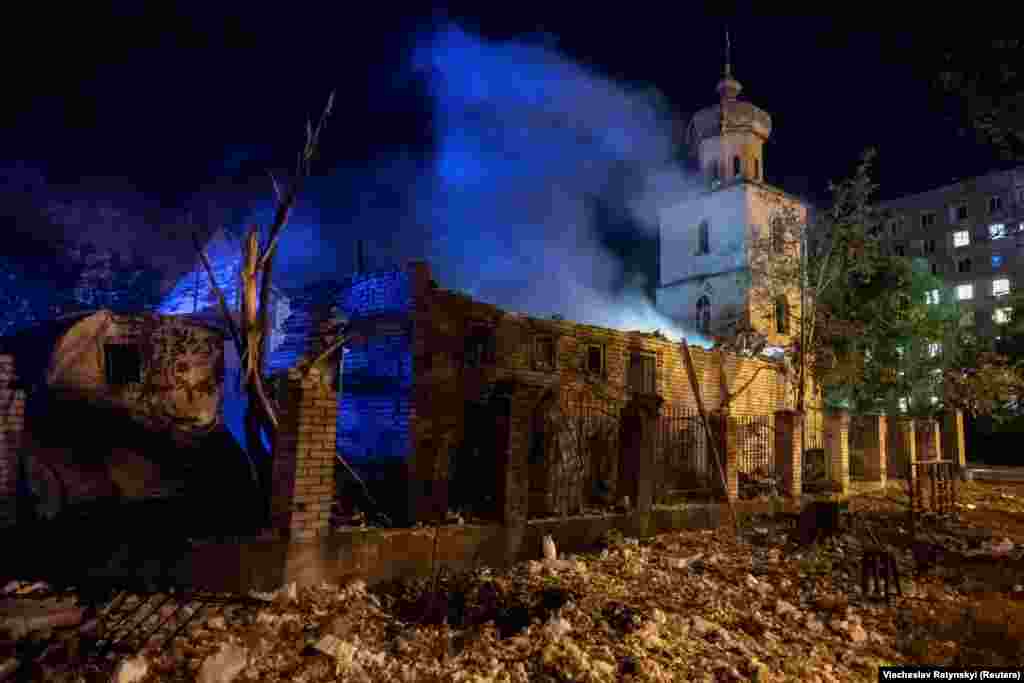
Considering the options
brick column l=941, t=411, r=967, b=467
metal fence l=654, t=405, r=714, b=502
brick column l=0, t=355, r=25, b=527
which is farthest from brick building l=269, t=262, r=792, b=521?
brick column l=941, t=411, r=967, b=467

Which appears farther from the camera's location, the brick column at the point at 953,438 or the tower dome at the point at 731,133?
the tower dome at the point at 731,133

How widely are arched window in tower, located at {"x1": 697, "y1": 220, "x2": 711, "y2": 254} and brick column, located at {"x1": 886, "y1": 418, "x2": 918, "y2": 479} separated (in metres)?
14.2

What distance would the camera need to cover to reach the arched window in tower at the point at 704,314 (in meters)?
30.0

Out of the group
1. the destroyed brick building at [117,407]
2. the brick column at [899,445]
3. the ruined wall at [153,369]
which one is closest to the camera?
the destroyed brick building at [117,407]

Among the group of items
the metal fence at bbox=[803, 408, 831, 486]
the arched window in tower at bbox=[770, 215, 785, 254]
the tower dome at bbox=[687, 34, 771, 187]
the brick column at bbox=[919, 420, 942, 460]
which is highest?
the tower dome at bbox=[687, 34, 771, 187]

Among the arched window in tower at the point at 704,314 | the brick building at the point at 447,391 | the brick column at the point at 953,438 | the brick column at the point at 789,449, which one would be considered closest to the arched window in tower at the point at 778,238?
the brick column at the point at 953,438

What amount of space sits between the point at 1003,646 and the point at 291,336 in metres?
10.5

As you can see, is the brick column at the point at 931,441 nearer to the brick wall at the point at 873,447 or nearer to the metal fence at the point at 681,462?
the brick wall at the point at 873,447

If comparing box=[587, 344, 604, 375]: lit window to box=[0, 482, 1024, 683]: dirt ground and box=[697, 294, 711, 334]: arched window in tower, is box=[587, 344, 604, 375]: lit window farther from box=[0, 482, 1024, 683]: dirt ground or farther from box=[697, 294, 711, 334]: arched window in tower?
box=[697, 294, 711, 334]: arched window in tower

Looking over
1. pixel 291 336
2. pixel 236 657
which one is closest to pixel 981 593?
pixel 236 657

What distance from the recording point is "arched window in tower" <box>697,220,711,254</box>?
101 ft

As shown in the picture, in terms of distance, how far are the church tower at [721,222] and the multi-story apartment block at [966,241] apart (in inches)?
1047

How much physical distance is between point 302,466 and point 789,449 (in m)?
10.2

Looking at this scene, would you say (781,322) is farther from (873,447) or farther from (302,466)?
(302,466)
